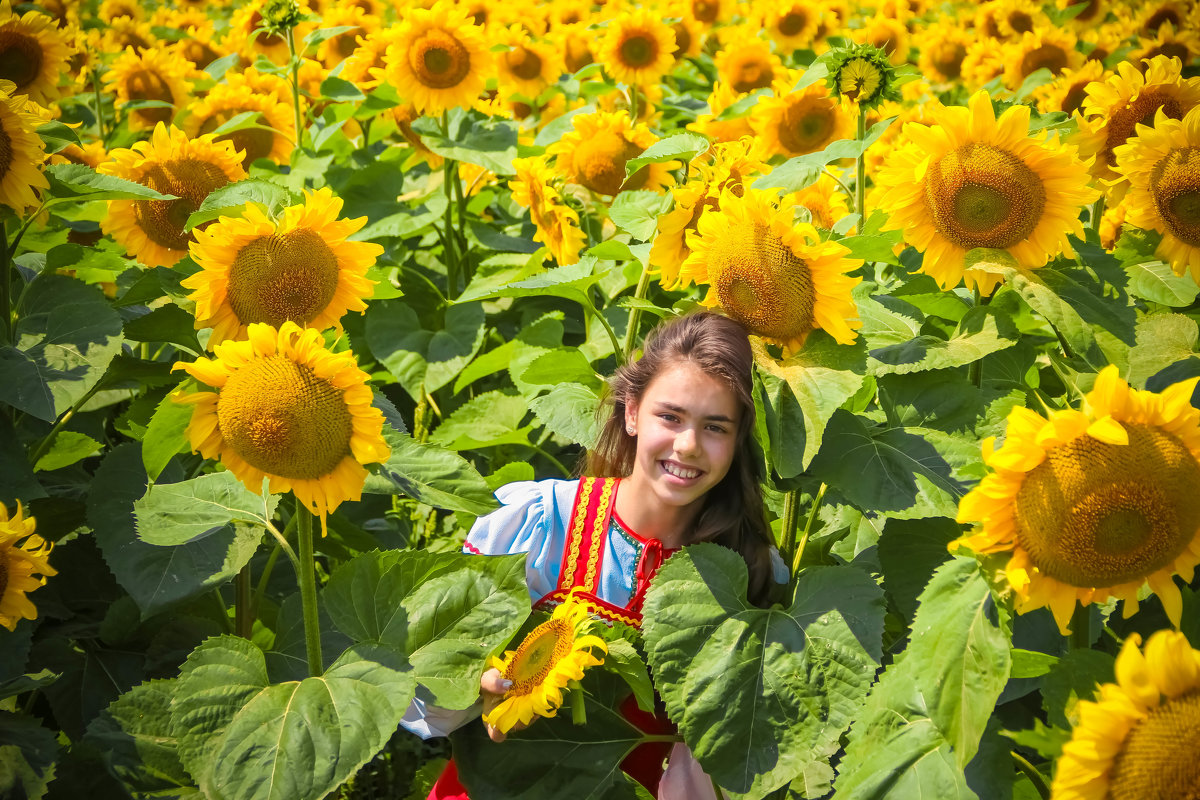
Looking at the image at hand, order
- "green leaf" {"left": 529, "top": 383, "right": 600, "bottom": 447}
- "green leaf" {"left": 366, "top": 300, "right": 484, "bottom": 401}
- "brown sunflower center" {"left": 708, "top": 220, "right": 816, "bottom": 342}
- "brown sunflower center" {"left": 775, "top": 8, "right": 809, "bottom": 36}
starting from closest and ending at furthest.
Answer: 1. "brown sunflower center" {"left": 708, "top": 220, "right": 816, "bottom": 342}
2. "green leaf" {"left": 529, "top": 383, "right": 600, "bottom": 447}
3. "green leaf" {"left": 366, "top": 300, "right": 484, "bottom": 401}
4. "brown sunflower center" {"left": 775, "top": 8, "right": 809, "bottom": 36}

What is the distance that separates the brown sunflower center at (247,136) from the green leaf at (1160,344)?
242 centimetres

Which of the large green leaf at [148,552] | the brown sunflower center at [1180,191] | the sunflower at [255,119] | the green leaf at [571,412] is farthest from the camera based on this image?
the sunflower at [255,119]

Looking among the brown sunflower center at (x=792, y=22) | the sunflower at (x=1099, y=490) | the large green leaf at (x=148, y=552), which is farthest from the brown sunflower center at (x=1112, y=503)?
the brown sunflower center at (x=792, y=22)

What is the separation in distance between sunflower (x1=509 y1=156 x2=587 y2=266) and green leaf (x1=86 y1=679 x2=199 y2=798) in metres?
1.33

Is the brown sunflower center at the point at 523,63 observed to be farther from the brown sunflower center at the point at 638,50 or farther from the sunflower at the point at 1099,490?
the sunflower at the point at 1099,490

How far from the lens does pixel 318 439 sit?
1504mm

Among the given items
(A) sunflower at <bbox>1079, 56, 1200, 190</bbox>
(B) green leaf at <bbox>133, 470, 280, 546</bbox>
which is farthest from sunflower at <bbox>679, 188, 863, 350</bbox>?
(B) green leaf at <bbox>133, 470, 280, 546</bbox>

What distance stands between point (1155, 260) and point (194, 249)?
1650mm

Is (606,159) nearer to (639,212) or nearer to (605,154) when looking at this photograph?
(605,154)

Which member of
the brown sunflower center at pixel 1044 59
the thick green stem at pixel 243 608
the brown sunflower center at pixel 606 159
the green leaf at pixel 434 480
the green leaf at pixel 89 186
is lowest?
the thick green stem at pixel 243 608

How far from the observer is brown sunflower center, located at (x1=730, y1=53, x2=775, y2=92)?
3.96 metres

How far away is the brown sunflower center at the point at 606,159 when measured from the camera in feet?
9.47

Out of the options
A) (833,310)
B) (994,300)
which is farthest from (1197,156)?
(833,310)

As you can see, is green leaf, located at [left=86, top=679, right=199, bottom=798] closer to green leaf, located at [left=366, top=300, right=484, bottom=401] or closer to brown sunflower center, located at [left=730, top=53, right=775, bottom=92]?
green leaf, located at [left=366, top=300, right=484, bottom=401]
